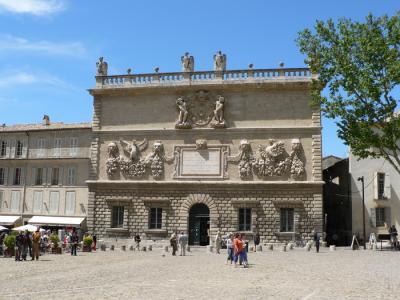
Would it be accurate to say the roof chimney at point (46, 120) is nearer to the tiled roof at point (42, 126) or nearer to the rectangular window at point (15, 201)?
the tiled roof at point (42, 126)

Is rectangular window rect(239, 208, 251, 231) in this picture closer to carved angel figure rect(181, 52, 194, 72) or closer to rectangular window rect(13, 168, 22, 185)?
carved angel figure rect(181, 52, 194, 72)

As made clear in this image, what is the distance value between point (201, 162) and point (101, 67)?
1018 centimetres

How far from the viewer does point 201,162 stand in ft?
106

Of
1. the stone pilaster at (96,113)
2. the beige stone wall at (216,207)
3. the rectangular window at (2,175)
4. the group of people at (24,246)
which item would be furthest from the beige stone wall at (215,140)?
the group of people at (24,246)

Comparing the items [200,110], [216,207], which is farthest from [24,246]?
[200,110]

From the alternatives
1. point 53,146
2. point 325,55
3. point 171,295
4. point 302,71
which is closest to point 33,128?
point 53,146

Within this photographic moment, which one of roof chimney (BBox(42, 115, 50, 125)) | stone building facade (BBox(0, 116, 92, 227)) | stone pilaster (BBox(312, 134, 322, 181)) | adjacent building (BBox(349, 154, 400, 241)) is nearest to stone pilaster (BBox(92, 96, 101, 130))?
stone building facade (BBox(0, 116, 92, 227))

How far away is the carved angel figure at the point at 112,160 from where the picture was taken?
110 feet

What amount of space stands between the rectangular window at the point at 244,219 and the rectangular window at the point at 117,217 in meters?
7.98

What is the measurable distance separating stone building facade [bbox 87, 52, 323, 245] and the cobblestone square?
1219 centimetres

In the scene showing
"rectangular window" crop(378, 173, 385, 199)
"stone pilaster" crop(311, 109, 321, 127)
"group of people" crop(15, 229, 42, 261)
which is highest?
"stone pilaster" crop(311, 109, 321, 127)

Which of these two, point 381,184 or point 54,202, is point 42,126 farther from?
point 381,184

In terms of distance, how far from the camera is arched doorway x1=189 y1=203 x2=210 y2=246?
3212cm

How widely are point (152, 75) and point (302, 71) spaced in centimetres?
1005
